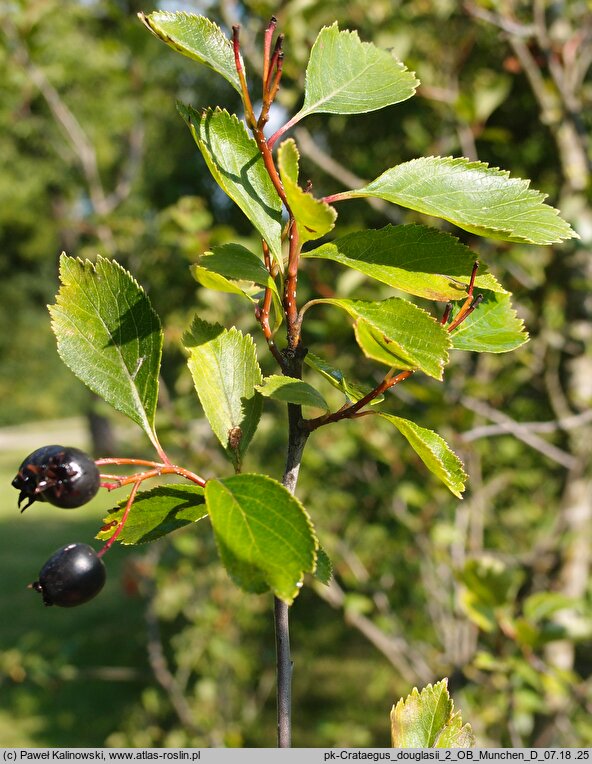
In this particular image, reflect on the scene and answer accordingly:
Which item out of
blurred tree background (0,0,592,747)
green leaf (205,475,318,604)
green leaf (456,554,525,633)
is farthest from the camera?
blurred tree background (0,0,592,747)

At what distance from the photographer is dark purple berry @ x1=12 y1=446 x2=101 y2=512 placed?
21.0 inches

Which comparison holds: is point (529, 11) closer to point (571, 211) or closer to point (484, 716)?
point (571, 211)

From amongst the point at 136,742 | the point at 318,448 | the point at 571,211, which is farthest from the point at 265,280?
the point at 136,742

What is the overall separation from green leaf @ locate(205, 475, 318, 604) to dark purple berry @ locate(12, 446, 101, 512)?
0.28 feet

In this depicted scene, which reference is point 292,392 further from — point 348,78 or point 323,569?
point 348,78

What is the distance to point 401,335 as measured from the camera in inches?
22.7

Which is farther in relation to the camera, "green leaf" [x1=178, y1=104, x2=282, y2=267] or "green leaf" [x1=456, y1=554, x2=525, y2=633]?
"green leaf" [x1=456, y1=554, x2=525, y2=633]

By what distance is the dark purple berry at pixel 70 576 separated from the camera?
0.59 m

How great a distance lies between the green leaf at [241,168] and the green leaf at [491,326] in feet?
0.64

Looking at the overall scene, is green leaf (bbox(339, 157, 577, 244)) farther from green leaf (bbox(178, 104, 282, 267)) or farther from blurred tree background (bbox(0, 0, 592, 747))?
blurred tree background (bbox(0, 0, 592, 747))

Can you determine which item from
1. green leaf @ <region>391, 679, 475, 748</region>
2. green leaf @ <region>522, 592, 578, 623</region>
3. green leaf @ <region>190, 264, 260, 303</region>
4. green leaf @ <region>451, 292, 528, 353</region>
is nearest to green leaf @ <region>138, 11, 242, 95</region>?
green leaf @ <region>190, 264, 260, 303</region>

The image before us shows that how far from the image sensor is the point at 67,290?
0.64 metres

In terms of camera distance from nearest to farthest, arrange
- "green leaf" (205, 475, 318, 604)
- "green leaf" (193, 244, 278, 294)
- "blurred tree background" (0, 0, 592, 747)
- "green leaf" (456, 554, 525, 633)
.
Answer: "green leaf" (205, 475, 318, 604) < "green leaf" (193, 244, 278, 294) < "green leaf" (456, 554, 525, 633) < "blurred tree background" (0, 0, 592, 747)

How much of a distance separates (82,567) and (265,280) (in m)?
0.27
